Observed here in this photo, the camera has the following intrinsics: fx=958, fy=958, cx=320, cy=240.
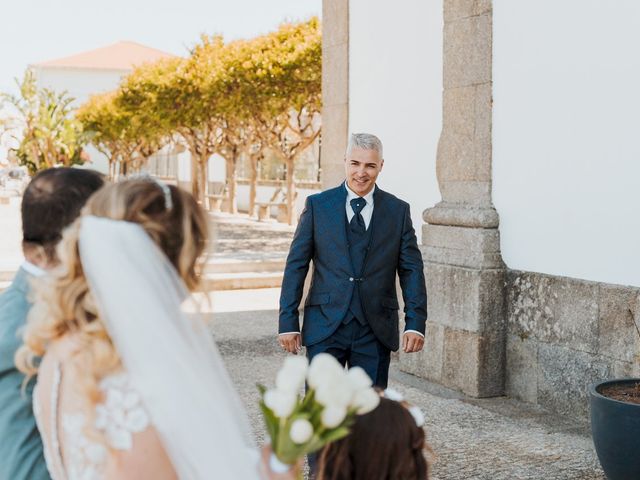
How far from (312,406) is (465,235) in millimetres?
5281

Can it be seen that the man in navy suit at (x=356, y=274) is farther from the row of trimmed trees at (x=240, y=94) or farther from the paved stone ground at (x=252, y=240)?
the row of trimmed trees at (x=240, y=94)

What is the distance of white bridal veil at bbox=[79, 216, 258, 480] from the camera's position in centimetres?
171

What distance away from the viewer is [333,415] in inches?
67.1

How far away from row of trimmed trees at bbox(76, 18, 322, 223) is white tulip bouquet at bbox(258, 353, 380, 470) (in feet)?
71.9

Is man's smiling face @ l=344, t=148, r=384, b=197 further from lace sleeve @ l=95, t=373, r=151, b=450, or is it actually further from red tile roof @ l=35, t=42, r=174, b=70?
red tile roof @ l=35, t=42, r=174, b=70

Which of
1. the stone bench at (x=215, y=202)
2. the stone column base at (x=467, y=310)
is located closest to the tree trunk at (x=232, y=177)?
the stone bench at (x=215, y=202)

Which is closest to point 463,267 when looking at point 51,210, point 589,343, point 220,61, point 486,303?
point 486,303

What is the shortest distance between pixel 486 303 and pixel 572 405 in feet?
3.14

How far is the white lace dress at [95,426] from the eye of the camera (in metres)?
1.71

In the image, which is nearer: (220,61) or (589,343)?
(589,343)

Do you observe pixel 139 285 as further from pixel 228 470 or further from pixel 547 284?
pixel 547 284

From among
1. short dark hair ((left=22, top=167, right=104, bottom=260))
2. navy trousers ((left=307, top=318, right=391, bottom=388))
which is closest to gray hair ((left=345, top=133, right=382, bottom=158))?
navy trousers ((left=307, top=318, right=391, bottom=388))

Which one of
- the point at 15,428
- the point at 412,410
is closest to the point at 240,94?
the point at 15,428

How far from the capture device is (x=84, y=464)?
5.81ft
